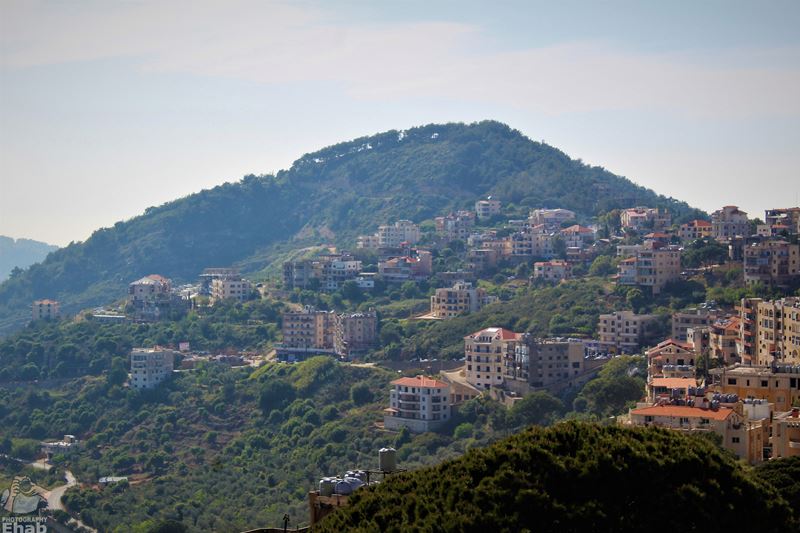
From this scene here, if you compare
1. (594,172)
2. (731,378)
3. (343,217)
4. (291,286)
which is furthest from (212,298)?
(731,378)

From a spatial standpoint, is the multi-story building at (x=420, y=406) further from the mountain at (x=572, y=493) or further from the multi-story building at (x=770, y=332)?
the mountain at (x=572, y=493)

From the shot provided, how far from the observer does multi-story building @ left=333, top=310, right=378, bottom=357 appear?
179 feet

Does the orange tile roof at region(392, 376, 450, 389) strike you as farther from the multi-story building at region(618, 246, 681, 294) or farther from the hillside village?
the multi-story building at region(618, 246, 681, 294)

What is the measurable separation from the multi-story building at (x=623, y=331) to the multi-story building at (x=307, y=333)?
1444cm

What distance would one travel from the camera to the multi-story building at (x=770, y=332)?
35156 mm

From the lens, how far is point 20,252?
155625mm

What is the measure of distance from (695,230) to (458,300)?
1260cm

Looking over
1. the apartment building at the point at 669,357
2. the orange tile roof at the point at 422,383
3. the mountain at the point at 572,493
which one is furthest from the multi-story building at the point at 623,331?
the mountain at the point at 572,493

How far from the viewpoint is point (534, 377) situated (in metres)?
43.2

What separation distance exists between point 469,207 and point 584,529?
75382 mm

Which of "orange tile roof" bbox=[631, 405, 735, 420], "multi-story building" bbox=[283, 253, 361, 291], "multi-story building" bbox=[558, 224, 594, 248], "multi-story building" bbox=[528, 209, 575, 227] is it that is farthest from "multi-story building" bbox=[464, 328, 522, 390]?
"multi-story building" bbox=[528, 209, 575, 227]

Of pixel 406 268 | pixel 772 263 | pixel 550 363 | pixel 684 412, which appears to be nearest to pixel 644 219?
pixel 406 268

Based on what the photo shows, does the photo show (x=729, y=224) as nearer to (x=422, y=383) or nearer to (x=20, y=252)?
(x=422, y=383)

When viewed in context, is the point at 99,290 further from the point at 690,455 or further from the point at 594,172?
the point at 690,455
